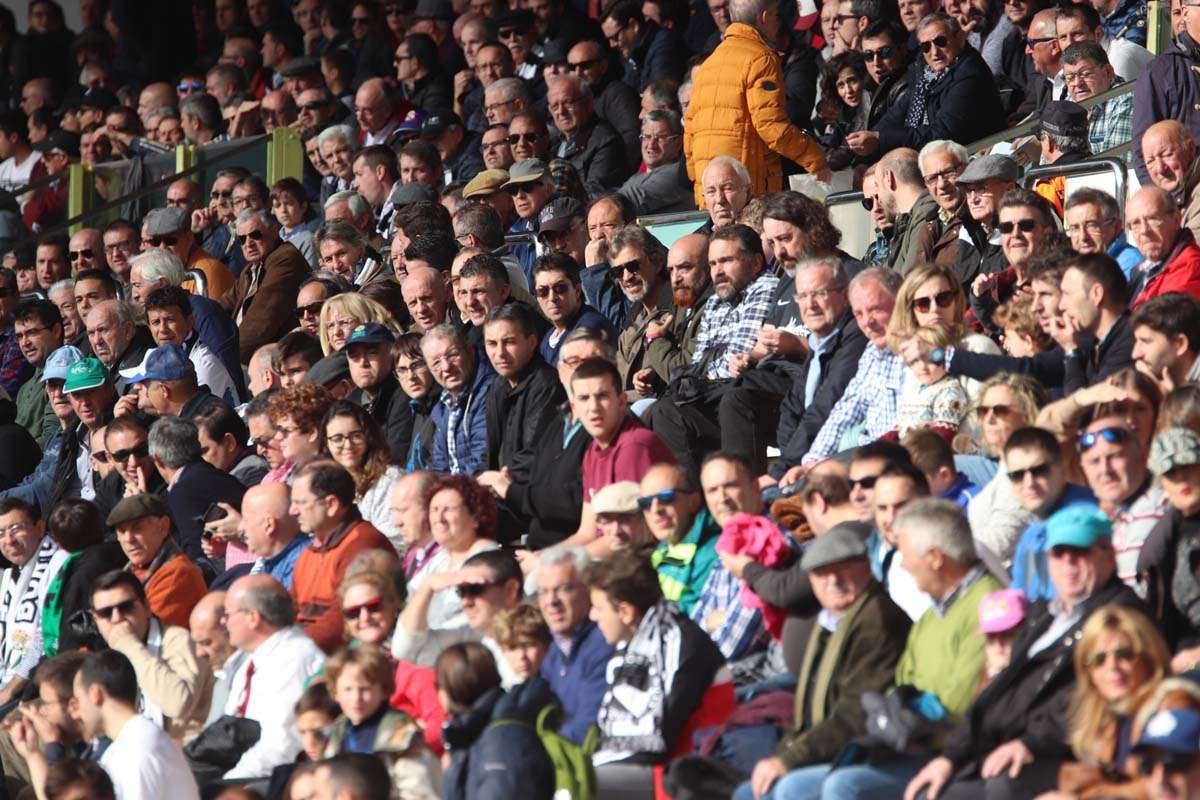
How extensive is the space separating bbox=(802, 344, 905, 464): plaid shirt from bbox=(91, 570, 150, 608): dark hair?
247 centimetres

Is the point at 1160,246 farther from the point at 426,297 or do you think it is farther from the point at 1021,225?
the point at 426,297

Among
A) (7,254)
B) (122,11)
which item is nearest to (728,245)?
(7,254)

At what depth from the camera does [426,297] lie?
9875 mm

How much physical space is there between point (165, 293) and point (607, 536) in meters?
4.23

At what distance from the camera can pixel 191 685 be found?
25.5ft

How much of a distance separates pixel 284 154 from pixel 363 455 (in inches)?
225

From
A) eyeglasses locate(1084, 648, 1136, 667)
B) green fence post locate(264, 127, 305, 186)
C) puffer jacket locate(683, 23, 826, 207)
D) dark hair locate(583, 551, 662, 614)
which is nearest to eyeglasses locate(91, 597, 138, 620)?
dark hair locate(583, 551, 662, 614)

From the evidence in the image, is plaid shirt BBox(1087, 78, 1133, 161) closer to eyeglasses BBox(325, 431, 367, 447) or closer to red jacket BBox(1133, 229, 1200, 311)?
red jacket BBox(1133, 229, 1200, 311)

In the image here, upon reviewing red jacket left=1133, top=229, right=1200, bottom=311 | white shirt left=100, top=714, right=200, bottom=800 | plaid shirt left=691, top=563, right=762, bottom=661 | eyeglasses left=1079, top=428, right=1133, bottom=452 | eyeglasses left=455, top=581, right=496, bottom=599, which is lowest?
white shirt left=100, top=714, right=200, bottom=800

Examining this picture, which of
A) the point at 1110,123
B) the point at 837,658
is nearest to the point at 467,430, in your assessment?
the point at 837,658

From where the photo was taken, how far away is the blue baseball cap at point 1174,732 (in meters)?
5.11

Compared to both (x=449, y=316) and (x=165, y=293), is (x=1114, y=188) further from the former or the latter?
(x=165, y=293)

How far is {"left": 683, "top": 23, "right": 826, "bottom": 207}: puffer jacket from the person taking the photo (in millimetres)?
10672

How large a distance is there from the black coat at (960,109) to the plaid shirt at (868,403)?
9.92 feet
